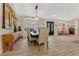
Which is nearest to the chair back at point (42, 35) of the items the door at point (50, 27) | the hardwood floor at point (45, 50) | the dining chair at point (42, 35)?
the dining chair at point (42, 35)

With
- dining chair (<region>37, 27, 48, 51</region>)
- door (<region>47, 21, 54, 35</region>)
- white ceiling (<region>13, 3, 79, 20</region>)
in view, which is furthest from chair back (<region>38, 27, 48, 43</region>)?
door (<region>47, 21, 54, 35</region>)

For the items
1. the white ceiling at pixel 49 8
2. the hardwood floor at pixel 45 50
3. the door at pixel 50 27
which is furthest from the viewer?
the door at pixel 50 27

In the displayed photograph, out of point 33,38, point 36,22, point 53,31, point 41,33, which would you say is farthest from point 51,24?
point 41,33

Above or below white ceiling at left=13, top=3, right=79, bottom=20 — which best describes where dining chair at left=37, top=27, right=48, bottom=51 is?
below

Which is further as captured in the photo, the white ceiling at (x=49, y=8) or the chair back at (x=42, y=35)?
the white ceiling at (x=49, y=8)

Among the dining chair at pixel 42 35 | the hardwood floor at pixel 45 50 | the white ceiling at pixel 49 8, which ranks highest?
the white ceiling at pixel 49 8

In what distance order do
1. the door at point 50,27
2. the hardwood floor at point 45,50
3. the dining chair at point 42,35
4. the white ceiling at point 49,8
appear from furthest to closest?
the door at point 50,27
the white ceiling at point 49,8
the dining chair at point 42,35
the hardwood floor at point 45,50

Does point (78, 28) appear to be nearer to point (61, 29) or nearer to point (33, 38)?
point (61, 29)

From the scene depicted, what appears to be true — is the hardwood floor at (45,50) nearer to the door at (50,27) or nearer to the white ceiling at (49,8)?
the white ceiling at (49,8)

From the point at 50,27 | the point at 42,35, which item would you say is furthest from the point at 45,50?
the point at 50,27

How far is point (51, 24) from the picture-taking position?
1260 cm

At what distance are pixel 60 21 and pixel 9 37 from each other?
11.0m

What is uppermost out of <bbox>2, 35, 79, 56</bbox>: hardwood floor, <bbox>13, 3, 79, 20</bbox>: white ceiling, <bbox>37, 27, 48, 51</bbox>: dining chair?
<bbox>13, 3, 79, 20</bbox>: white ceiling

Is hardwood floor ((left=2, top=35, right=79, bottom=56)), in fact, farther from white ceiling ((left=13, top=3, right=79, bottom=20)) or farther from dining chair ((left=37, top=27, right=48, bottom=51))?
white ceiling ((left=13, top=3, right=79, bottom=20))
